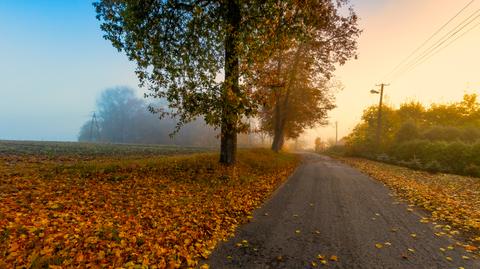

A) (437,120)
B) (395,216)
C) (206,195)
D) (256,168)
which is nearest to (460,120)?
(437,120)

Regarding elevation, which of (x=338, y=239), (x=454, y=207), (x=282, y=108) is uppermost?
(x=282, y=108)

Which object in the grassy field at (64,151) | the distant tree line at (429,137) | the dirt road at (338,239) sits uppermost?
the distant tree line at (429,137)

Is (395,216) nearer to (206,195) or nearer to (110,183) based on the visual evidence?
(206,195)

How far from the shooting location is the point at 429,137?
37312 millimetres

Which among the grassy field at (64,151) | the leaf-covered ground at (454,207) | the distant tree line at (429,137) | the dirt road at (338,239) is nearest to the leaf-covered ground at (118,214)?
the dirt road at (338,239)

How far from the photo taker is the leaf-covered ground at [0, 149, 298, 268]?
551 cm

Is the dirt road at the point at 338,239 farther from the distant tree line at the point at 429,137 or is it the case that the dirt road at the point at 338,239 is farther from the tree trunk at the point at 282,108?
the tree trunk at the point at 282,108

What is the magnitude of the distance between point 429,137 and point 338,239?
124 feet

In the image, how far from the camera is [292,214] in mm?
9273

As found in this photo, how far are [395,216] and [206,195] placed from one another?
672 cm

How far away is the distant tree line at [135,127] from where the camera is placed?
105 m

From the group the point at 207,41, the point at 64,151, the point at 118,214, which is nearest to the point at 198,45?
the point at 207,41

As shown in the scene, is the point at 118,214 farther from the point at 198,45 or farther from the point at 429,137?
the point at 429,137

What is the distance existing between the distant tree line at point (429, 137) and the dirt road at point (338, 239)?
59.8ft
